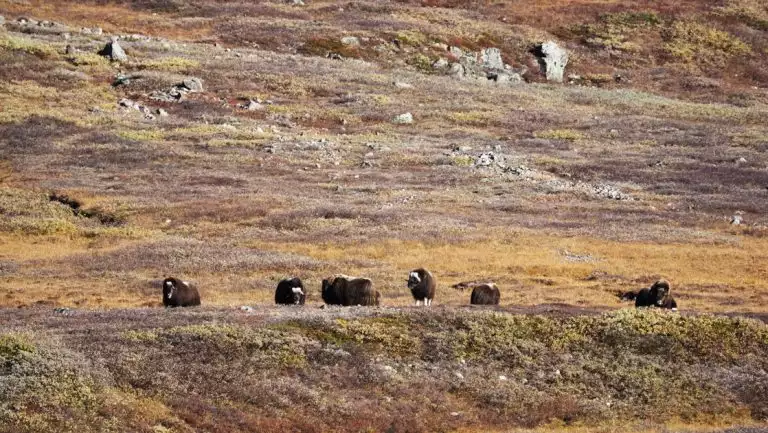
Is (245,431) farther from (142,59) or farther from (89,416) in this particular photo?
(142,59)

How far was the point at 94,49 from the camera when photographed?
109 metres

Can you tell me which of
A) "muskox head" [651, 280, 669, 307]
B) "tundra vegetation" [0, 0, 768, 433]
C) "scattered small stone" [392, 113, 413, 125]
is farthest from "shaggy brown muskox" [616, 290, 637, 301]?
"scattered small stone" [392, 113, 413, 125]

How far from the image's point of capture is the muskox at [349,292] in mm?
38406

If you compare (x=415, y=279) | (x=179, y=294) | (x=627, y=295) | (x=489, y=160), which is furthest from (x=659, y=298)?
(x=489, y=160)

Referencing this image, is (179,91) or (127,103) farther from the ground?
(179,91)

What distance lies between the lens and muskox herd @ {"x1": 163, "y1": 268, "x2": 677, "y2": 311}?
38.6 m

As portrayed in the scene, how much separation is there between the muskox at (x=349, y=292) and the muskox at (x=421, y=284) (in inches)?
112

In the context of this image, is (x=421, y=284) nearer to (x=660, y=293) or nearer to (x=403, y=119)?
(x=660, y=293)

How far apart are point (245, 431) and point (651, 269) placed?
108 feet

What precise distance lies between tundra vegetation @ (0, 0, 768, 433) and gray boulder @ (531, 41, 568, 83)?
1697 mm

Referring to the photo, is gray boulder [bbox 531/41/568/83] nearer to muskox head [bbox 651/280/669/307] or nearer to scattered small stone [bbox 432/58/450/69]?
scattered small stone [bbox 432/58/450/69]

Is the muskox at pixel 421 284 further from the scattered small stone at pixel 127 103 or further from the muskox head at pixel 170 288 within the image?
the scattered small stone at pixel 127 103

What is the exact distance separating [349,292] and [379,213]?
82.3 feet

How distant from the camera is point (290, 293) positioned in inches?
1571
